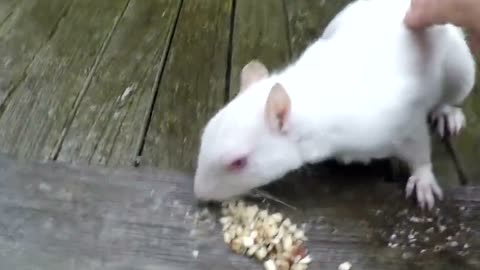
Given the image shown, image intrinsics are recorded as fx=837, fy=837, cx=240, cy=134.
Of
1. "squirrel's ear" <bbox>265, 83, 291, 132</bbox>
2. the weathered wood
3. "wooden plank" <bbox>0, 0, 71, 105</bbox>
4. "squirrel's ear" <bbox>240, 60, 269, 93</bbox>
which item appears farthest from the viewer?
the weathered wood

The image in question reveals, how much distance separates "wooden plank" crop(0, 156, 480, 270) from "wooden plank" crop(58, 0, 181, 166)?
0.20 ft

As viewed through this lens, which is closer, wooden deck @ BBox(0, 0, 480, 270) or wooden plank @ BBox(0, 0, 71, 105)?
wooden deck @ BBox(0, 0, 480, 270)

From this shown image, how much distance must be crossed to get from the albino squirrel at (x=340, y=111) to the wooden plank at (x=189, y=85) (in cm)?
17

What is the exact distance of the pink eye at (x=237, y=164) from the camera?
4.35ft

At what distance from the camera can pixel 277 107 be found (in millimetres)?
1317

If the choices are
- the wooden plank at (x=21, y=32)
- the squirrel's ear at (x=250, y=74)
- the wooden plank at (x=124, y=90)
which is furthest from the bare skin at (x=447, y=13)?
the wooden plank at (x=21, y=32)

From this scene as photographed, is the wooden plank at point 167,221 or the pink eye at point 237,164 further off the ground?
the pink eye at point 237,164

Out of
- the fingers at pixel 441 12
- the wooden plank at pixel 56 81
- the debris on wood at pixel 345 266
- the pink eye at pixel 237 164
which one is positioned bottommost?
the wooden plank at pixel 56 81

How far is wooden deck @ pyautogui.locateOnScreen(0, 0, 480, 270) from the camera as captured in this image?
134 centimetres

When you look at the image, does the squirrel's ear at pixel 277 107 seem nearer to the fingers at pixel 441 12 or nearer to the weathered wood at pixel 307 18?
the fingers at pixel 441 12

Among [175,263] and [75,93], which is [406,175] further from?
[75,93]

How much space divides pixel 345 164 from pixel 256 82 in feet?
0.76

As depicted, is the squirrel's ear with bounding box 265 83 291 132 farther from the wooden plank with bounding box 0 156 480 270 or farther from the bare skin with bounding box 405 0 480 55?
the bare skin with bounding box 405 0 480 55

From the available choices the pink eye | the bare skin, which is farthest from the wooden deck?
the bare skin
